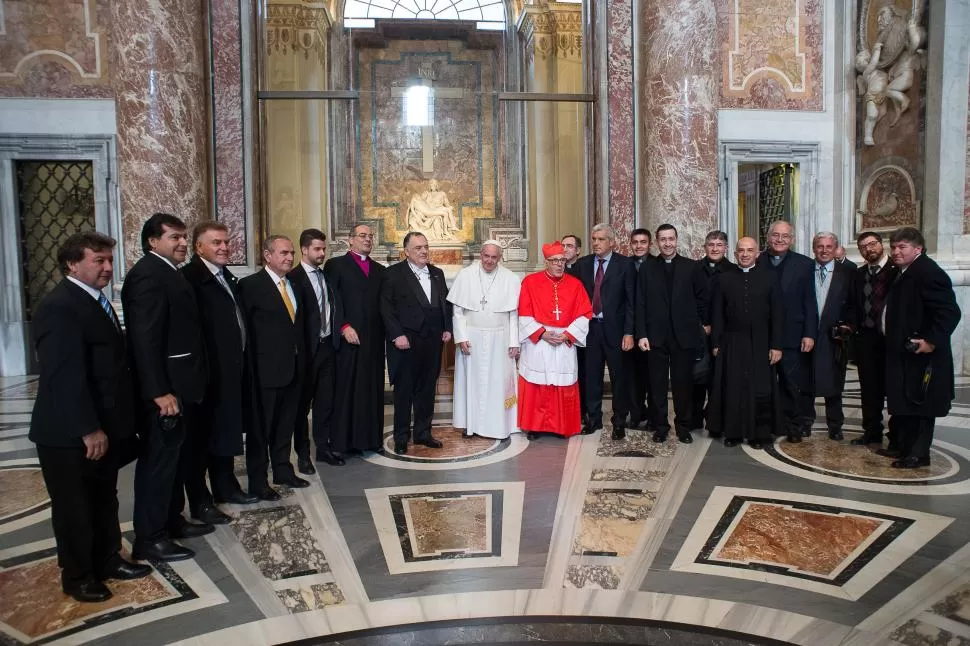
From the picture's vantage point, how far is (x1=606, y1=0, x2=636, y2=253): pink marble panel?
332 inches

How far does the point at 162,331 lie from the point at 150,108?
477cm

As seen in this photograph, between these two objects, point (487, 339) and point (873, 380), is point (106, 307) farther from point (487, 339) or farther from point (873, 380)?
point (873, 380)

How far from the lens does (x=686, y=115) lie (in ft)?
25.0

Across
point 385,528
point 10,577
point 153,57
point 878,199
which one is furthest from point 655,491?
point 878,199

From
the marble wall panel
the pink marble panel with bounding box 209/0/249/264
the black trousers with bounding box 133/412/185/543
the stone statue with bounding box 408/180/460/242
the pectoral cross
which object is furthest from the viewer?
the stone statue with bounding box 408/180/460/242

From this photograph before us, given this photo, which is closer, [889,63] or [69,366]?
[69,366]

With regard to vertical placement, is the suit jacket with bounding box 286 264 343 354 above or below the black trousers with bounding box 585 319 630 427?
above

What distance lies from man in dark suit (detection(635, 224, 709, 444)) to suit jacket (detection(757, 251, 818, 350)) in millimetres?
604

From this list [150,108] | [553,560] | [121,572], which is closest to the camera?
[121,572]

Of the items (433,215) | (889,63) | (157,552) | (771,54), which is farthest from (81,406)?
(889,63)

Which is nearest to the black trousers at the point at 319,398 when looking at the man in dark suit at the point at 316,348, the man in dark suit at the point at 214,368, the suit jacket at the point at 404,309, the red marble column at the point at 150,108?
the man in dark suit at the point at 316,348

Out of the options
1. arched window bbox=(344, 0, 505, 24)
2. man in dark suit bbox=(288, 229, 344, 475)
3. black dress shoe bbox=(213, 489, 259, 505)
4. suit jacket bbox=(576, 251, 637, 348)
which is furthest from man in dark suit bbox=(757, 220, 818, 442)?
arched window bbox=(344, 0, 505, 24)

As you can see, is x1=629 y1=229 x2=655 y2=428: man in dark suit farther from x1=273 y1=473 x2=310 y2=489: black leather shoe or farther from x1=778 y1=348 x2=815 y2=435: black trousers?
x1=273 y1=473 x2=310 y2=489: black leather shoe

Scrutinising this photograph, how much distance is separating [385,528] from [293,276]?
6.01ft
